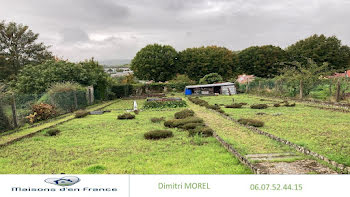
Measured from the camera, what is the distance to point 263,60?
64062mm

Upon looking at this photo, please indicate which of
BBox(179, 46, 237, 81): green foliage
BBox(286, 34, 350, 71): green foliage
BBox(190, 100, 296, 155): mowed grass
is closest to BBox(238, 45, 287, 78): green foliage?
BBox(179, 46, 237, 81): green foliage

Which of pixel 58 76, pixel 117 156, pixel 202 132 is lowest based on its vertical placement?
pixel 117 156

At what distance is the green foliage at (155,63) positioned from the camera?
210 feet

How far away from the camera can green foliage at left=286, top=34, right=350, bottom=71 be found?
57.5 metres

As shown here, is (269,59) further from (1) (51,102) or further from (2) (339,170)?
(2) (339,170)

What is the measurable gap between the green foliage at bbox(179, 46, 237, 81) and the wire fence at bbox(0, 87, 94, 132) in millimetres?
38591

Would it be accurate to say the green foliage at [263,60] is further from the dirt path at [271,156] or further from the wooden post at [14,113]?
the wooden post at [14,113]

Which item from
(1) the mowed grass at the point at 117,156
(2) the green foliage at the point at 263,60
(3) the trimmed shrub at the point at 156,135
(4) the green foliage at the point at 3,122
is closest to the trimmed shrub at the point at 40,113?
(4) the green foliage at the point at 3,122

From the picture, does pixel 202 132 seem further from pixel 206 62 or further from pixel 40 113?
pixel 206 62

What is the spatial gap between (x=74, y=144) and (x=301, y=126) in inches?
373

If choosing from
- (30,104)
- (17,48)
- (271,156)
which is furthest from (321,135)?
(17,48)

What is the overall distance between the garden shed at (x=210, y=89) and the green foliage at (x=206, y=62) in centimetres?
2014

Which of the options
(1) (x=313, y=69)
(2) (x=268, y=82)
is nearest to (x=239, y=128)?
(1) (x=313, y=69)

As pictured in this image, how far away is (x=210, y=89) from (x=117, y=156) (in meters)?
37.0
